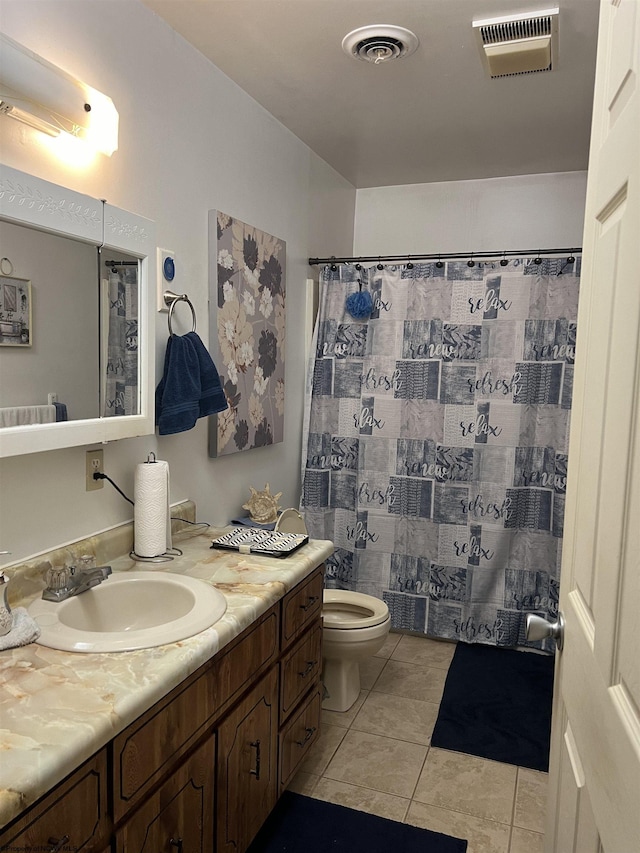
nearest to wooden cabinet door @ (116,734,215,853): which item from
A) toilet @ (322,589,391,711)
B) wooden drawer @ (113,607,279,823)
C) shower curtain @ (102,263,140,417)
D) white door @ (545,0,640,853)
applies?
wooden drawer @ (113,607,279,823)

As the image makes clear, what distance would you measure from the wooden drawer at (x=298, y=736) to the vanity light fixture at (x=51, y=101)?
1787 millimetres

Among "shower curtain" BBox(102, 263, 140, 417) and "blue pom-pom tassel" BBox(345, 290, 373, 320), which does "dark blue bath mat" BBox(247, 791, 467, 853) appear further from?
"blue pom-pom tassel" BBox(345, 290, 373, 320)

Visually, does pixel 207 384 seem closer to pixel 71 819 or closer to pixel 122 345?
pixel 122 345

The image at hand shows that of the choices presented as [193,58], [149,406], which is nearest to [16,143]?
[149,406]

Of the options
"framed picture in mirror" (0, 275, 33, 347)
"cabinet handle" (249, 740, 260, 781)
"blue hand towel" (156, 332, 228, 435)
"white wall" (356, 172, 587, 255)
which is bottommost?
"cabinet handle" (249, 740, 260, 781)

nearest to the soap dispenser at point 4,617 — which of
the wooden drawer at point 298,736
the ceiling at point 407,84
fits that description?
the wooden drawer at point 298,736

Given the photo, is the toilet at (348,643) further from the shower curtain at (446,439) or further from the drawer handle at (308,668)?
the shower curtain at (446,439)

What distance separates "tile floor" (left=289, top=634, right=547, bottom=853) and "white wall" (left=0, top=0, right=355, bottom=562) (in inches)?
39.2

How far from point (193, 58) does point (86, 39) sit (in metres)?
0.56

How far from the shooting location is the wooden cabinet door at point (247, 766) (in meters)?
1.59

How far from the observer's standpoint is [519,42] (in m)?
2.11

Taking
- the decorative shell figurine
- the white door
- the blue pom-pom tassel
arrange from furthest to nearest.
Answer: the blue pom-pom tassel
the decorative shell figurine
the white door

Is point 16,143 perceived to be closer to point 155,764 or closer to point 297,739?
point 155,764

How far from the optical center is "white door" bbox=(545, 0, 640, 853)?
2.49ft
